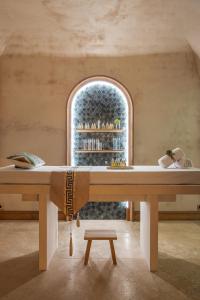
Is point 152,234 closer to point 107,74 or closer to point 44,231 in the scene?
point 44,231

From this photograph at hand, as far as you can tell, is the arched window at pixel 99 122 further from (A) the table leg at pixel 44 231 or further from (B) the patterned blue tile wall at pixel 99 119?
(A) the table leg at pixel 44 231

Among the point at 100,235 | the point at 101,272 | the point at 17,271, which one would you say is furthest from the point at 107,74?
the point at 17,271

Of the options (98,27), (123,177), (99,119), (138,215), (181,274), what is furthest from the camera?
(99,119)

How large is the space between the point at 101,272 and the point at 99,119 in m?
3.10

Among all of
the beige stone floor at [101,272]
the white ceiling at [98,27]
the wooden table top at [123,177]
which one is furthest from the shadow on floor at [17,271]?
the white ceiling at [98,27]

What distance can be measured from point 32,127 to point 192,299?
13.0 feet

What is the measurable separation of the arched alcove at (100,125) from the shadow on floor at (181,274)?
220cm

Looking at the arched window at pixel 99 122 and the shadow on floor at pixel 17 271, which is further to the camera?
the arched window at pixel 99 122

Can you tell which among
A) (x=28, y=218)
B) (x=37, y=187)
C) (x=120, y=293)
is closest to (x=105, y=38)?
(x=37, y=187)

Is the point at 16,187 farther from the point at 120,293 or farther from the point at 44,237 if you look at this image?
the point at 120,293

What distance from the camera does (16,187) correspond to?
3141 millimetres

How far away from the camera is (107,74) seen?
549cm

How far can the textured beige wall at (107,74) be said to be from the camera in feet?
17.9

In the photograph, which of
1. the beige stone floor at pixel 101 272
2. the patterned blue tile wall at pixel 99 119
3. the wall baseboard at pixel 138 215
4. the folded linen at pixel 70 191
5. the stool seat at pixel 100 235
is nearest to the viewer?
the beige stone floor at pixel 101 272
